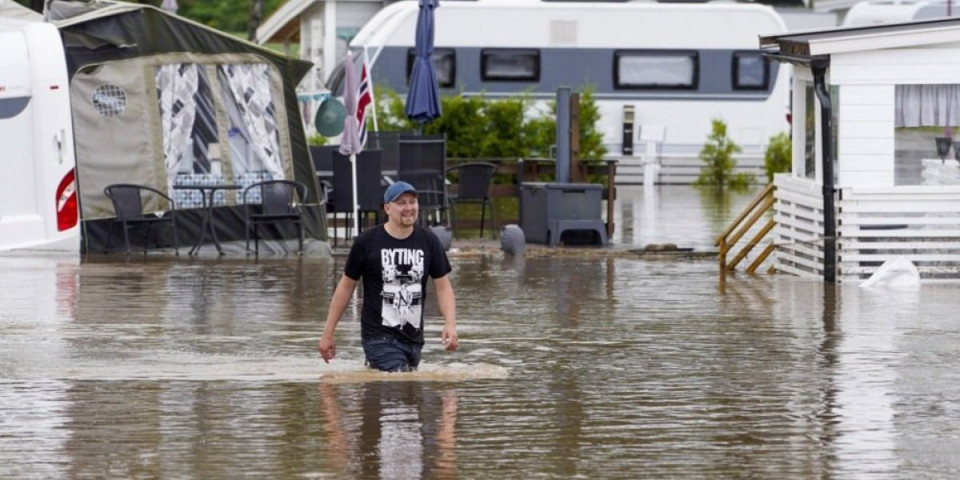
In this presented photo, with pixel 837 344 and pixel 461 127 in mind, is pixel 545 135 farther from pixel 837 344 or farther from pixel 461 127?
pixel 837 344

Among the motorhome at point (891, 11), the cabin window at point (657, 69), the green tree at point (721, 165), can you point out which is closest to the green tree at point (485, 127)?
the cabin window at point (657, 69)

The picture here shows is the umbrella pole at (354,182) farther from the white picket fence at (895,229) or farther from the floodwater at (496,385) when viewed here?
the white picket fence at (895,229)

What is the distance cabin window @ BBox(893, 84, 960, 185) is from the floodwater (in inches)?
59.7

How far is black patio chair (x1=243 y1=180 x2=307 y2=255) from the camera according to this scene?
70.3 feet

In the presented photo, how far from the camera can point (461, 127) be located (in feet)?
104

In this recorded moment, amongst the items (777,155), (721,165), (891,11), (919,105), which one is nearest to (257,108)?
(919,105)

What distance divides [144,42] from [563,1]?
669 inches

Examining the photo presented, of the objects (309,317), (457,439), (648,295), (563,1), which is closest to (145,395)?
(457,439)

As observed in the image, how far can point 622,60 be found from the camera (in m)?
36.1

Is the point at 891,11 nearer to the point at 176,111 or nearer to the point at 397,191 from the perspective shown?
the point at 176,111

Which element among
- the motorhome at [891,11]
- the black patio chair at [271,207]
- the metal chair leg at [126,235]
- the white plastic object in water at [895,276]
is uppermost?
the motorhome at [891,11]

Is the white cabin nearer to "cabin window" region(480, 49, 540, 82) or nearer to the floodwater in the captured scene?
the floodwater

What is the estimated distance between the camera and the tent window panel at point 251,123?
21.7 meters

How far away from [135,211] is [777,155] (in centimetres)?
1744
